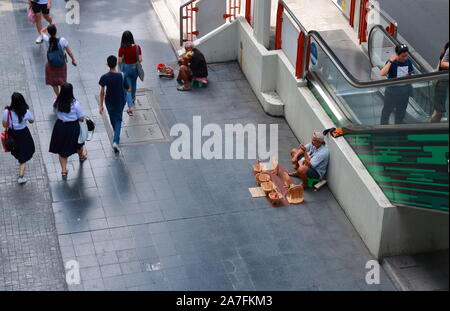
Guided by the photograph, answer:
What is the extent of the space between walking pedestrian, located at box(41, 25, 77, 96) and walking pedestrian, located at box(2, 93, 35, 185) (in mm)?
2241

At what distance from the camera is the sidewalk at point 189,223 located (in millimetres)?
11719

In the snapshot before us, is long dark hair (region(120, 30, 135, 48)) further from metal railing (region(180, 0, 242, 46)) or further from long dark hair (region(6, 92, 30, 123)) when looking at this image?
long dark hair (region(6, 92, 30, 123))

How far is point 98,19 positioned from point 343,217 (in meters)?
8.60

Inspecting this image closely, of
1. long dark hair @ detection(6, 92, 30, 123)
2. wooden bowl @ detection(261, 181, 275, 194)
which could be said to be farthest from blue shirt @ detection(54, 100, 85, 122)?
wooden bowl @ detection(261, 181, 275, 194)

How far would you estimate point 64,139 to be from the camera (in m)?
13.5

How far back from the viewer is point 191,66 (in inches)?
646

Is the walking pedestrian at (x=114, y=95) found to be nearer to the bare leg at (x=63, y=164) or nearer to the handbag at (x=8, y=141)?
the bare leg at (x=63, y=164)

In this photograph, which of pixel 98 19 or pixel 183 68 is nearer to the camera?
pixel 183 68

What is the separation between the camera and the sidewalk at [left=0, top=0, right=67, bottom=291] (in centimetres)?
1155

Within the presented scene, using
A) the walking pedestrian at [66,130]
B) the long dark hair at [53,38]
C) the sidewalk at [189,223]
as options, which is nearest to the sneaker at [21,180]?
the sidewalk at [189,223]

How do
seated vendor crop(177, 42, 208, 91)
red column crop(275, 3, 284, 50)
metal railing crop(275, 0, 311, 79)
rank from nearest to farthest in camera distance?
1. metal railing crop(275, 0, 311, 79)
2. red column crop(275, 3, 284, 50)
3. seated vendor crop(177, 42, 208, 91)
